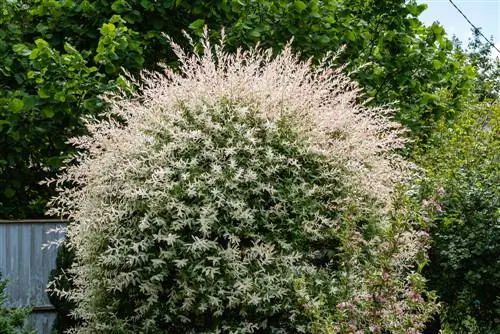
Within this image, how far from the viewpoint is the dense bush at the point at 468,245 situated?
5781mm

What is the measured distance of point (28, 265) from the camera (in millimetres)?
6824

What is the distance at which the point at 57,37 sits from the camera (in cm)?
754

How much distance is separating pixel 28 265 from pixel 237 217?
3370mm

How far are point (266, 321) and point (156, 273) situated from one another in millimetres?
745

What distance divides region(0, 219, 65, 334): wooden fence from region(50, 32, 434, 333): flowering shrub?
2099mm

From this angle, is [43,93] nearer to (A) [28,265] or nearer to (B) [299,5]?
(A) [28,265]

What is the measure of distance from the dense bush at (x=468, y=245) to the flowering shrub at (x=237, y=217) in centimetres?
123

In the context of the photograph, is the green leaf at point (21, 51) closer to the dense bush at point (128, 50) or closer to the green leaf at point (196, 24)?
the dense bush at point (128, 50)

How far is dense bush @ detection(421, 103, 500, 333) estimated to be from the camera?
228 inches

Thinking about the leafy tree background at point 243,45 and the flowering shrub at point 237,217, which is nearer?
the flowering shrub at point 237,217

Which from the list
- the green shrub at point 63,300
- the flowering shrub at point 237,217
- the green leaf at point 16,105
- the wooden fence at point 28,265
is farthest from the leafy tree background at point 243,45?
the flowering shrub at point 237,217

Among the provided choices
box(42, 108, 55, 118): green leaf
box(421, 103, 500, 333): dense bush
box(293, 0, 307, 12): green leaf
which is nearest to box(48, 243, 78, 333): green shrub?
box(42, 108, 55, 118): green leaf

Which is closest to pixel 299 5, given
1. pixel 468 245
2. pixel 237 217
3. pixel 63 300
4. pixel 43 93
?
pixel 43 93

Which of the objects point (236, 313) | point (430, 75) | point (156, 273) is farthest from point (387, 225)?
point (430, 75)
